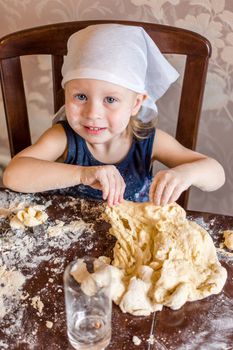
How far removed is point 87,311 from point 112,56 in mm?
528

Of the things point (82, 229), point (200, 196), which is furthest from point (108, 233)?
point (200, 196)

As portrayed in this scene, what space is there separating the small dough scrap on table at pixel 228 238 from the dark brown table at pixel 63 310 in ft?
0.04

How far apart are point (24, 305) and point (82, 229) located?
23cm

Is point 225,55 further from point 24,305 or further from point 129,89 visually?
point 24,305

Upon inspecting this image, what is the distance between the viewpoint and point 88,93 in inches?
40.8

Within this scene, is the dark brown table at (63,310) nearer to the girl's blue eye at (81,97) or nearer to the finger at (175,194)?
the finger at (175,194)

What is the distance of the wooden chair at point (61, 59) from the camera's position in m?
1.19

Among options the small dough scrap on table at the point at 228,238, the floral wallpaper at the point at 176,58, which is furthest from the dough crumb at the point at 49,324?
the floral wallpaper at the point at 176,58

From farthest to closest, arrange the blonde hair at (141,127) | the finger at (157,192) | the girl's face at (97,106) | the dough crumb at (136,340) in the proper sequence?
the blonde hair at (141,127) → the girl's face at (97,106) → the finger at (157,192) → the dough crumb at (136,340)

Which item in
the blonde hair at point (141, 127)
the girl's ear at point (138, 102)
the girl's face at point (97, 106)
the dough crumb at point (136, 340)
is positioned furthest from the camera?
the blonde hair at point (141, 127)

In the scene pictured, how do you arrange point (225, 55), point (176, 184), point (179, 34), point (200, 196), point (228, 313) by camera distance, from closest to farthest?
point (228, 313) < point (176, 184) < point (179, 34) < point (225, 55) < point (200, 196)

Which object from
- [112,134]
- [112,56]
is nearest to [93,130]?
[112,134]

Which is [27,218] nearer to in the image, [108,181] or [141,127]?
[108,181]

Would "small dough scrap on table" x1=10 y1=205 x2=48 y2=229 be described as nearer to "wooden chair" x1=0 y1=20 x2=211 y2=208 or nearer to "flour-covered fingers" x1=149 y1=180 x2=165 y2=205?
"flour-covered fingers" x1=149 y1=180 x2=165 y2=205
